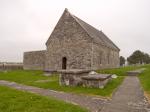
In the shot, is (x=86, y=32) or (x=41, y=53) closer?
(x=86, y=32)

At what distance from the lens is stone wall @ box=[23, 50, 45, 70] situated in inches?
1572

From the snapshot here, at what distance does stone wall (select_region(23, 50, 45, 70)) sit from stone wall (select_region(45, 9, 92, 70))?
574 centimetres

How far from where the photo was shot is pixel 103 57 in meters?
35.6

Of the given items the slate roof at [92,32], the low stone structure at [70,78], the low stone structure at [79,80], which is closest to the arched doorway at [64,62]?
the slate roof at [92,32]

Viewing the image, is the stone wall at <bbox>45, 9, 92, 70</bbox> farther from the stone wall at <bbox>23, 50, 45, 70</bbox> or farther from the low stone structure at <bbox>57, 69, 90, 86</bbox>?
the low stone structure at <bbox>57, 69, 90, 86</bbox>

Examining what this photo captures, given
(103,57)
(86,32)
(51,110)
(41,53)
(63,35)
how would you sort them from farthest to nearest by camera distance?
(41,53) → (103,57) → (63,35) → (86,32) → (51,110)

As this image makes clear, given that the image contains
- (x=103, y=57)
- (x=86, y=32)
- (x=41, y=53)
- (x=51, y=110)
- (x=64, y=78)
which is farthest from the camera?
(x=41, y=53)

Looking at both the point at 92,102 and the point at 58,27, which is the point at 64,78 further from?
the point at 58,27

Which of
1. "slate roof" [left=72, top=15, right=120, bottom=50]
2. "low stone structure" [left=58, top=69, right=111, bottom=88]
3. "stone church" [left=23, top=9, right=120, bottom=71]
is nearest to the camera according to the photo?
"low stone structure" [left=58, top=69, right=111, bottom=88]

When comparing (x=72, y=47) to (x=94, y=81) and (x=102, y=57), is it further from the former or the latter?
(x=94, y=81)

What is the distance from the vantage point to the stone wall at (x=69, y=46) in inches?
1204

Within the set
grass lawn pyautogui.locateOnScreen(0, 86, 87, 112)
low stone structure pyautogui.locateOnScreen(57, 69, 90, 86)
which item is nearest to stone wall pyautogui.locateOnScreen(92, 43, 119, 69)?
low stone structure pyautogui.locateOnScreen(57, 69, 90, 86)

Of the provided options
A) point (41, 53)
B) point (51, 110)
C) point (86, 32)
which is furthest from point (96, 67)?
point (51, 110)

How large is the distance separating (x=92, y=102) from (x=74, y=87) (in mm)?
5098
